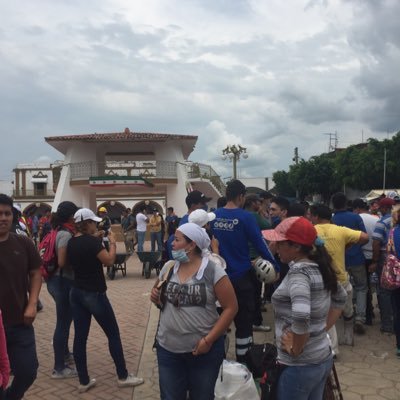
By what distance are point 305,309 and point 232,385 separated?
3.37ft

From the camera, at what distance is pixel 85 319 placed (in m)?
4.43

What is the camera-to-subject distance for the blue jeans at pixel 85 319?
4.36m

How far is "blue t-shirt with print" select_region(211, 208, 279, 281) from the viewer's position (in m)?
4.61

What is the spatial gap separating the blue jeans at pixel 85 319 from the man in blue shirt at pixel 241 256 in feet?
3.94

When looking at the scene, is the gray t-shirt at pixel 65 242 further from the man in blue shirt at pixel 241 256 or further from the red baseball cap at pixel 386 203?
the red baseball cap at pixel 386 203

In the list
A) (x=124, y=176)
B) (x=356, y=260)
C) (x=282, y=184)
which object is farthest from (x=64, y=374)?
(x=282, y=184)

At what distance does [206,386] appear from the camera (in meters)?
3.03

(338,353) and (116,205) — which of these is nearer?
(338,353)

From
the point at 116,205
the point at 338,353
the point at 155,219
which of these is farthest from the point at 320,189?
the point at 338,353

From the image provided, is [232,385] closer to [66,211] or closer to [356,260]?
[66,211]

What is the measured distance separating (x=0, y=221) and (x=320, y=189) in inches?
1979

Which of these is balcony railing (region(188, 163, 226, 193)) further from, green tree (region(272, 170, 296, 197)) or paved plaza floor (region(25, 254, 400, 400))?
green tree (region(272, 170, 296, 197))

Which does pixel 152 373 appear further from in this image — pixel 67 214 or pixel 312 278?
pixel 312 278

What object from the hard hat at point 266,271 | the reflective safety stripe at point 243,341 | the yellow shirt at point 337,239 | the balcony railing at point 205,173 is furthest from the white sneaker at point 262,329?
the balcony railing at point 205,173
